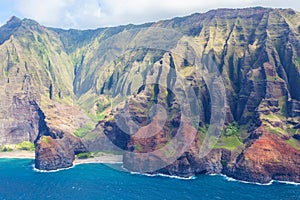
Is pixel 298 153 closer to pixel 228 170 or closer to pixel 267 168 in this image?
pixel 267 168

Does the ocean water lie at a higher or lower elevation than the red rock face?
lower

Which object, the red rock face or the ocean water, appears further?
the red rock face

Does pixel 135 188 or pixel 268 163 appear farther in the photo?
pixel 268 163

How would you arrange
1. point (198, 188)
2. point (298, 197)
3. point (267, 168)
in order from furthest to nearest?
1. point (267, 168)
2. point (198, 188)
3. point (298, 197)

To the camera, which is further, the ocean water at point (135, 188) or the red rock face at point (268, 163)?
the red rock face at point (268, 163)

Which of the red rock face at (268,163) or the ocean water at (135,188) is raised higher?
the red rock face at (268,163)

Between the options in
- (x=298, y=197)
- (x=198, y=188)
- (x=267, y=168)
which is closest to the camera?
(x=298, y=197)

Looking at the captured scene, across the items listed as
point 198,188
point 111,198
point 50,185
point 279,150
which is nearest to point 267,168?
point 279,150

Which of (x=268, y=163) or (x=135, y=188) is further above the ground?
(x=268, y=163)
